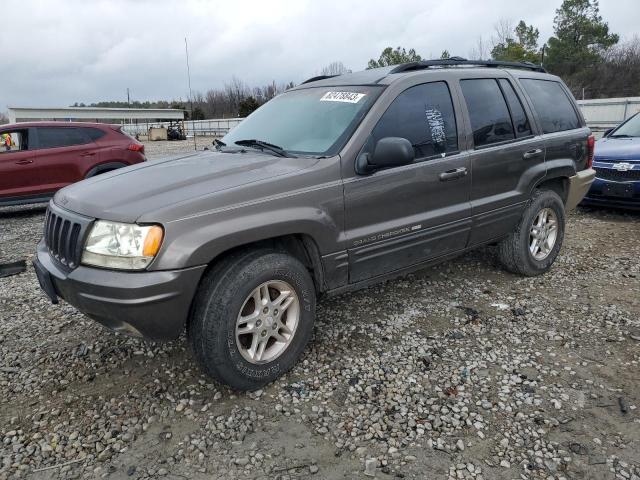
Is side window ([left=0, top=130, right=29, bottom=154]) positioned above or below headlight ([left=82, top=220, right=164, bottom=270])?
above

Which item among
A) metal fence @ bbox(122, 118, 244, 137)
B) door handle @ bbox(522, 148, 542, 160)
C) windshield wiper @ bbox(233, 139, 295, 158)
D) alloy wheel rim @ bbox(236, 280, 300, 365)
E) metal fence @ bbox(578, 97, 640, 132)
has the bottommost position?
alloy wheel rim @ bbox(236, 280, 300, 365)

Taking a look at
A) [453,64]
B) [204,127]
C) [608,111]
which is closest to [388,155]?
[453,64]

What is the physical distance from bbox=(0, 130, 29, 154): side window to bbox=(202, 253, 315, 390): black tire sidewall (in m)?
7.34

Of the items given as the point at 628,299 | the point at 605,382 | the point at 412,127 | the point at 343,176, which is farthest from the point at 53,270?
the point at 628,299

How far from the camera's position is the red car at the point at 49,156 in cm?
809

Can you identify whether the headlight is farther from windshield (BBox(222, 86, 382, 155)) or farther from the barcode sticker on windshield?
the barcode sticker on windshield

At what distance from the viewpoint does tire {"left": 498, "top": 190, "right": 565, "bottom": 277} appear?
14.6 ft

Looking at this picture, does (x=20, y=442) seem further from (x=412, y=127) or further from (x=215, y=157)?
(x=412, y=127)

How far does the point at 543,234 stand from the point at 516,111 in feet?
4.03

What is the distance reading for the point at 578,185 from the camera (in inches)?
191

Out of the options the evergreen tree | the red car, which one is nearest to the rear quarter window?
the red car

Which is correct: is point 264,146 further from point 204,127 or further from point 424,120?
point 204,127

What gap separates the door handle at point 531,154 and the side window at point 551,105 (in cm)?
26

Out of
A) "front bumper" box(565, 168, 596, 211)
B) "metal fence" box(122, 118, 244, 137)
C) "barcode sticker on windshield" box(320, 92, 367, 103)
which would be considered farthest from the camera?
"metal fence" box(122, 118, 244, 137)
